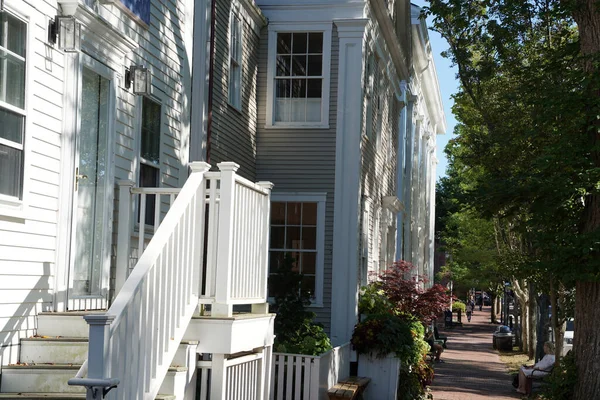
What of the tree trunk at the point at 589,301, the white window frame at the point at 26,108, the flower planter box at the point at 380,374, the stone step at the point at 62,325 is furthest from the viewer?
the flower planter box at the point at 380,374

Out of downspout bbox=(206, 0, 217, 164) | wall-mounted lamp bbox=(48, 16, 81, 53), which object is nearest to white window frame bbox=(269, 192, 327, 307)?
downspout bbox=(206, 0, 217, 164)

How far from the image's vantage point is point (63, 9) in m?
8.61

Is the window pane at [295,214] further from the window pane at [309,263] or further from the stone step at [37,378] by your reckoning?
the stone step at [37,378]

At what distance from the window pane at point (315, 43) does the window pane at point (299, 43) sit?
0.12m

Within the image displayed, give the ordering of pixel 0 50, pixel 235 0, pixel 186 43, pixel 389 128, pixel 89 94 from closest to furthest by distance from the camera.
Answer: pixel 0 50 < pixel 89 94 < pixel 186 43 < pixel 235 0 < pixel 389 128

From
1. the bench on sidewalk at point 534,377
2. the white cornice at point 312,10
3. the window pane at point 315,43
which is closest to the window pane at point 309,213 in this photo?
the window pane at point 315,43

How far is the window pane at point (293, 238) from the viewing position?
17.9 meters

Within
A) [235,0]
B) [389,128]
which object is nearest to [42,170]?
[235,0]

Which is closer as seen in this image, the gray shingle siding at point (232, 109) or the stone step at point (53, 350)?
the stone step at point (53, 350)

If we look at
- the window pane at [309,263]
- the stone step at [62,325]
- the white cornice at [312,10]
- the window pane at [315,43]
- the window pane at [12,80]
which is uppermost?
the white cornice at [312,10]

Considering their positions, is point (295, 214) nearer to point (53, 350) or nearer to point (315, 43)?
point (315, 43)

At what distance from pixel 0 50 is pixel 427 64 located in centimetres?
2583

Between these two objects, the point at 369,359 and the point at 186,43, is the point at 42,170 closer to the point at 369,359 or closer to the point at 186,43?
the point at 186,43

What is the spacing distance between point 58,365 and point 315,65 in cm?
1140
